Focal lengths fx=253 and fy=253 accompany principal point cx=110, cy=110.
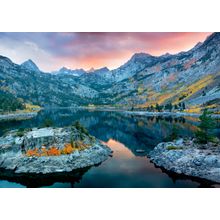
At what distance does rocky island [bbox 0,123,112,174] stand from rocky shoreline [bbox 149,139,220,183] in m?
17.5

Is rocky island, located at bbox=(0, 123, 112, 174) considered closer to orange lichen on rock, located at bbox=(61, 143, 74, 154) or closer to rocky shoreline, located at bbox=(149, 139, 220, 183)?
orange lichen on rock, located at bbox=(61, 143, 74, 154)

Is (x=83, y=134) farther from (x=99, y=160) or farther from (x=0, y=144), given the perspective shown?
(x=0, y=144)

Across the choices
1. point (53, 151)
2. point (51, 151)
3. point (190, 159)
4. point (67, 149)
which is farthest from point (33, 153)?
point (190, 159)

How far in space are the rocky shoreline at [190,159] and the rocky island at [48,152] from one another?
57.6ft

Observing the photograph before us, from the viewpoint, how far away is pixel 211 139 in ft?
249

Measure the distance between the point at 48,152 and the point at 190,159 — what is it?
1429 inches

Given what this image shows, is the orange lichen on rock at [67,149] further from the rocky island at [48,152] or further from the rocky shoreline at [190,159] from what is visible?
the rocky shoreline at [190,159]

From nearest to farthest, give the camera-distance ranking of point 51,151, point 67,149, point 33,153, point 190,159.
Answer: point 190,159 → point 33,153 → point 51,151 → point 67,149

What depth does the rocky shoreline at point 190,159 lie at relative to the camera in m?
57.0

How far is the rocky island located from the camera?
62719 millimetres

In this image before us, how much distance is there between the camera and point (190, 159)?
2461 inches

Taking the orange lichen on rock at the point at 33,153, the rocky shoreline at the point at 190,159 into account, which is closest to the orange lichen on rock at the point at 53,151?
the orange lichen on rock at the point at 33,153

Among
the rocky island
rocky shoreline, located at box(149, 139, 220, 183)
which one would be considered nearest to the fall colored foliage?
the rocky island

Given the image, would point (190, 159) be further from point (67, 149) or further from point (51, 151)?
point (51, 151)
